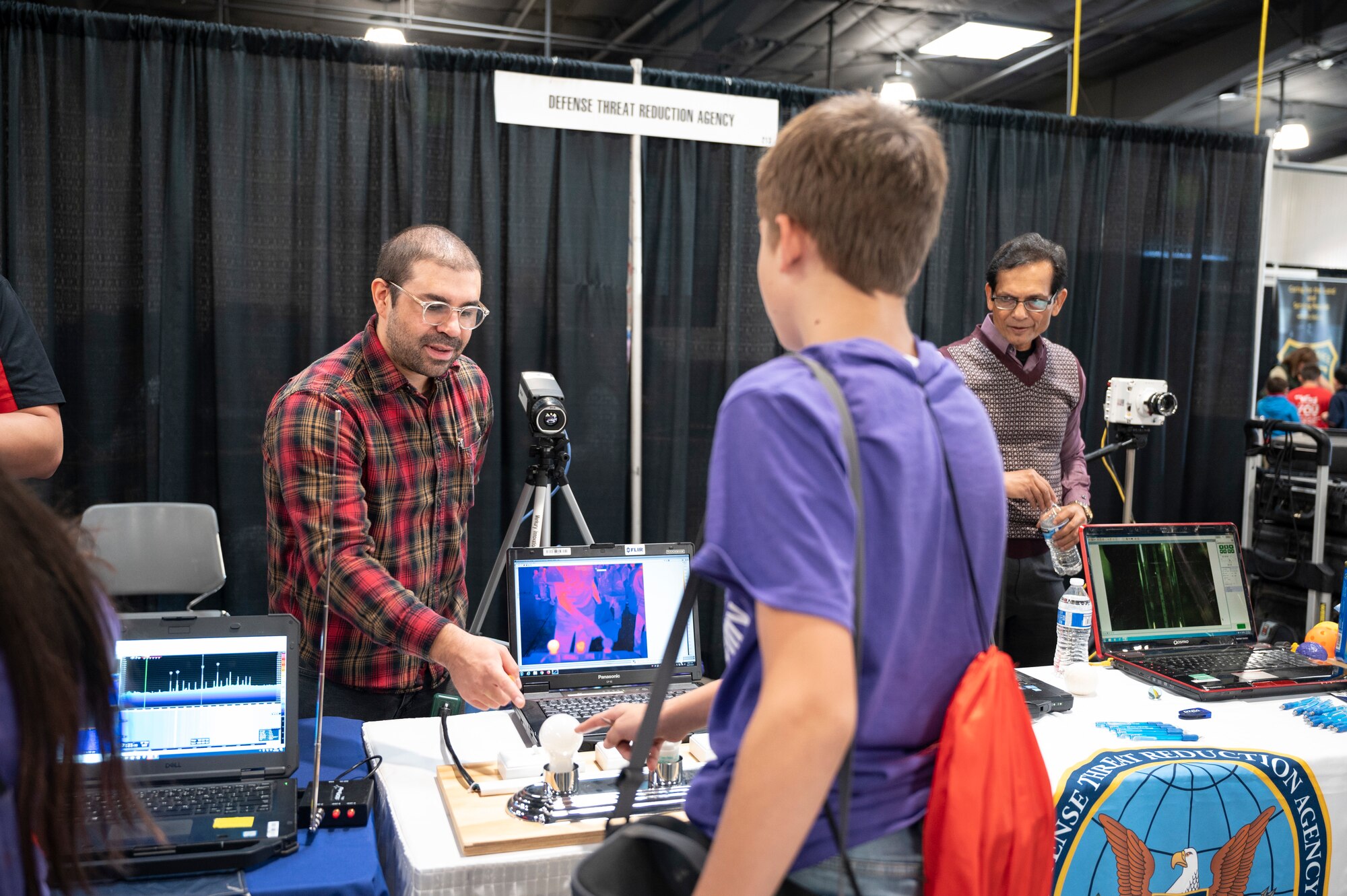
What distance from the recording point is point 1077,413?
Answer: 111 inches

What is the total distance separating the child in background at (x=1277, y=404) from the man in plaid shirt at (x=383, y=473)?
4.70m

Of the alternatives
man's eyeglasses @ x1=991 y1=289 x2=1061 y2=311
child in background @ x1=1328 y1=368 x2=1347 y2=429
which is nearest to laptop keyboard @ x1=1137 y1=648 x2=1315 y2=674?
man's eyeglasses @ x1=991 y1=289 x2=1061 y2=311

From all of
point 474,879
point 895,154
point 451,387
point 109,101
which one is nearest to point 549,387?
point 451,387

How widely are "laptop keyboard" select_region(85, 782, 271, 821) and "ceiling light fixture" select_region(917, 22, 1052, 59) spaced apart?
5191 mm

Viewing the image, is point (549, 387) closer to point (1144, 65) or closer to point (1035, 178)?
point (1035, 178)

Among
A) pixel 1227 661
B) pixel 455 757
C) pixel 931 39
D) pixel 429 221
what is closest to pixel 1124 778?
pixel 1227 661

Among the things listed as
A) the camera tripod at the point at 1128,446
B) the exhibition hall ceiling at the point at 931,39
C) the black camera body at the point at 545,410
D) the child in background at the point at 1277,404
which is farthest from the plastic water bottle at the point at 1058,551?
the child in background at the point at 1277,404

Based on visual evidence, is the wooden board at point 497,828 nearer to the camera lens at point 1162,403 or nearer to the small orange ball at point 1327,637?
the small orange ball at point 1327,637

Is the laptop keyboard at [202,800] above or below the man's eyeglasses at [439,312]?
below

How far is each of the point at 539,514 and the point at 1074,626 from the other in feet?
3.96

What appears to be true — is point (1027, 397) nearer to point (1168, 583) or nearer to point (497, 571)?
point (1168, 583)

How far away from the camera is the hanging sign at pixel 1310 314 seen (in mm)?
5445

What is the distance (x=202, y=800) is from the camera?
51.7 inches

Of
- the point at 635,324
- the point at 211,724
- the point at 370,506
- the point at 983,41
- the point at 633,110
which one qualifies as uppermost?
the point at 983,41
